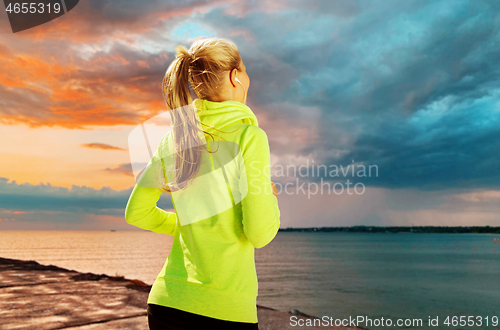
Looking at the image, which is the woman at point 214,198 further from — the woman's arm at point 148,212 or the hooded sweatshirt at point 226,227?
the woman's arm at point 148,212

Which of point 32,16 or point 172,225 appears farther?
point 32,16

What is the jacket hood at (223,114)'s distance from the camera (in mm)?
1114

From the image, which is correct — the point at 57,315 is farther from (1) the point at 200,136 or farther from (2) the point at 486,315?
(2) the point at 486,315

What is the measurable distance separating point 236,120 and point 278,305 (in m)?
20.9

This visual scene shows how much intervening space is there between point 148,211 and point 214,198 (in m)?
0.41


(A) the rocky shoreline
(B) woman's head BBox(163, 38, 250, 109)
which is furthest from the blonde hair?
(A) the rocky shoreline

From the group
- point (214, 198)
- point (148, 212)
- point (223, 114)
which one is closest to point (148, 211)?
point (148, 212)

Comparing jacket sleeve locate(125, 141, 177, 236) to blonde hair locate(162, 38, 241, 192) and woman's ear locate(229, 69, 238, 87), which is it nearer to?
blonde hair locate(162, 38, 241, 192)

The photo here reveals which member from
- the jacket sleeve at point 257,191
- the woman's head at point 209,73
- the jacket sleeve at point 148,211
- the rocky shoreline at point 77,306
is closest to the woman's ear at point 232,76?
the woman's head at point 209,73

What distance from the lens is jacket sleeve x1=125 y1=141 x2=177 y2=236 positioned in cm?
131

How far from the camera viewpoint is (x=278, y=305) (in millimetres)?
20109

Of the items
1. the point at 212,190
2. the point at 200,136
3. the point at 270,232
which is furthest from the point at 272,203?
the point at 200,136

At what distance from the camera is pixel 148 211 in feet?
4.50

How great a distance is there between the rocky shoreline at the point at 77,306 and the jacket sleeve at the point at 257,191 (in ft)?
11.7
